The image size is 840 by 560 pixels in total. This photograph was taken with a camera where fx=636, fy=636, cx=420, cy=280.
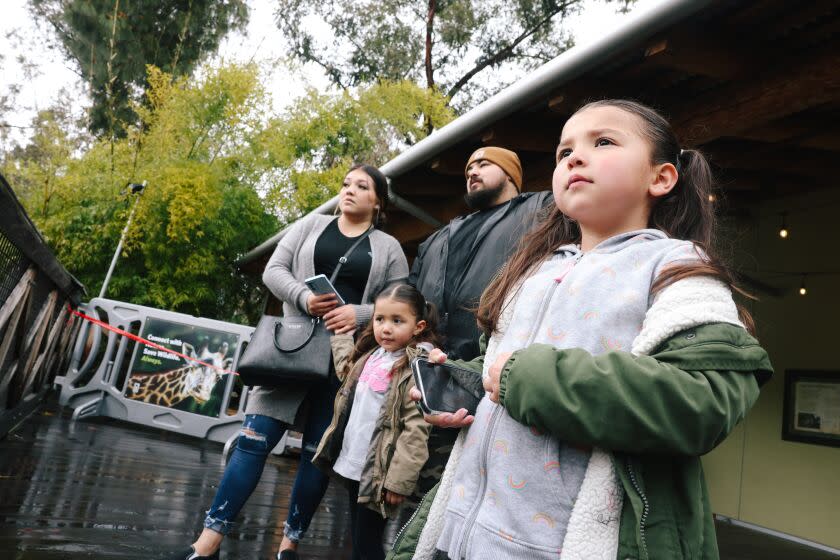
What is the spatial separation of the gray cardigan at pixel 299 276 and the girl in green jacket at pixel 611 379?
1.40 metres

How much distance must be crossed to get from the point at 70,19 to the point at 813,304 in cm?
1514

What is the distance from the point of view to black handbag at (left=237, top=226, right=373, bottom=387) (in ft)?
7.70

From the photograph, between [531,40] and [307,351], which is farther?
[531,40]

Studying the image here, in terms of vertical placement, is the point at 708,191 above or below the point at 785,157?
below

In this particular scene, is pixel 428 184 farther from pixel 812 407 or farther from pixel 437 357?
pixel 812 407

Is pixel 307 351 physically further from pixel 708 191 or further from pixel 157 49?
pixel 157 49

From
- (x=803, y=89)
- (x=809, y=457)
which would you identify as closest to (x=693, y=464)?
(x=803, y=89)

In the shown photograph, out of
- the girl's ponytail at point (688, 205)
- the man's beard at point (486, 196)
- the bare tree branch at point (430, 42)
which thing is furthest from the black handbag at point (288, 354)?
the bare tree branch at point (430, 42)

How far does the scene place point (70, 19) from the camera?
45.8 ft

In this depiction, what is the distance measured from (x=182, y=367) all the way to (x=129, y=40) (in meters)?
10.1

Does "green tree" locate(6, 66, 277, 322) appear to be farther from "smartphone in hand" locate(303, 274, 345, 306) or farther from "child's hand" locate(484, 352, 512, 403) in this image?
"child's hand" locate(484, 352, 512, 403)

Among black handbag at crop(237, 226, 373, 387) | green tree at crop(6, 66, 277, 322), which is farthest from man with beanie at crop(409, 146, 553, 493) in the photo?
green tree at crop(6, 66, 277, 322)

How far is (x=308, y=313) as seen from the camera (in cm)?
249

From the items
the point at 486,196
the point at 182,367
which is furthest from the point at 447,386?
the point at 182,367
